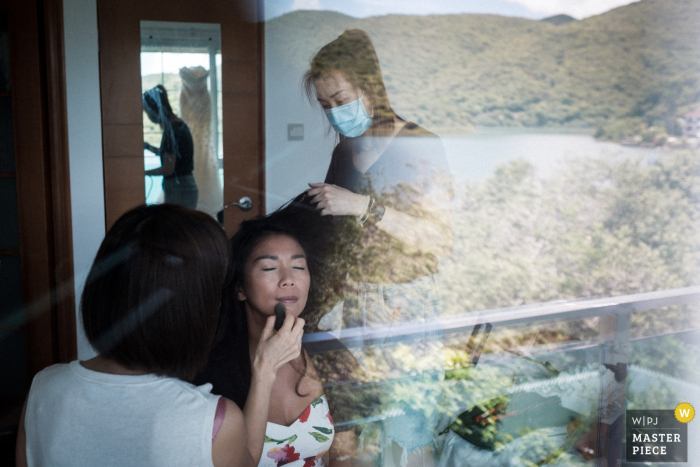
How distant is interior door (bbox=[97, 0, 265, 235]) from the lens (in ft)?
5.90

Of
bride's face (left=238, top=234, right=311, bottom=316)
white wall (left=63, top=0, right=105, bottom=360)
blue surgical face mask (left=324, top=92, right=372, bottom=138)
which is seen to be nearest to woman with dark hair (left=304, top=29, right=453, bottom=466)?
blue surgical face mask (left=324, top=92, right=372, bottom=138)

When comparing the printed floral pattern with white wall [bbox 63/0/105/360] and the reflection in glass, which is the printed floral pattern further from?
white wall [bbox 63/0/105/360]

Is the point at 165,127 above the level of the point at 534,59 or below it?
below

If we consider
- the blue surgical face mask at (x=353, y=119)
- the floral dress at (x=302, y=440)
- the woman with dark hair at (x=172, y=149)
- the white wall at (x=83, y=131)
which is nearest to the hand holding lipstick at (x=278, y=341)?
the floral dress at (x=302, y=440)

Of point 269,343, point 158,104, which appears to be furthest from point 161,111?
point 269,343

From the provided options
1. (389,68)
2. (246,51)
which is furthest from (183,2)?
(389,68)

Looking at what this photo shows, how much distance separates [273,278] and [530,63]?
1.09 metres

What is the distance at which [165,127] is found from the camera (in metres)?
1.87

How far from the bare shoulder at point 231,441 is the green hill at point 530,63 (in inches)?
38.6

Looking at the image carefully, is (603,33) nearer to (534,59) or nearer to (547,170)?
(534,59)

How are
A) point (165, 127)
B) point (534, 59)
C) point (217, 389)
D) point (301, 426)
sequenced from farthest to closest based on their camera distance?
point (165, 127)
point (534, 59)
point (301, 426)
point (217, 389)

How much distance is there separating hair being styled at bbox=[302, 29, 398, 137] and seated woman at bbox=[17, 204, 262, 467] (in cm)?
71

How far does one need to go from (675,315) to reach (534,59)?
100 cm

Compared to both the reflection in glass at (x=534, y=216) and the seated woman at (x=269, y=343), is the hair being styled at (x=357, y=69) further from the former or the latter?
the seated woman at (x=269, y=343)
